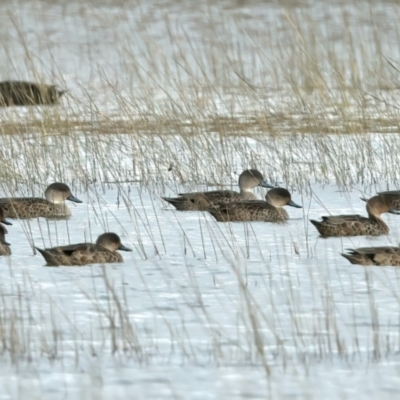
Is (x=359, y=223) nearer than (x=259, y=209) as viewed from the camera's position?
Yes

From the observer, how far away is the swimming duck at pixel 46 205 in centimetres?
723

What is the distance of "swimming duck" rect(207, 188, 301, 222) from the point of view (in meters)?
7.14

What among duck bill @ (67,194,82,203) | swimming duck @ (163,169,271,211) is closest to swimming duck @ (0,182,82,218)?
duck bill @ (67,194,82,203)

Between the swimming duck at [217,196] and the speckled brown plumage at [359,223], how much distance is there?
0.93 meters

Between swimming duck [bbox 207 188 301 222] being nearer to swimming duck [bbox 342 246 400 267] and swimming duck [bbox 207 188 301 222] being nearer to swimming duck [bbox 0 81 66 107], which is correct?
swimming duck [bbox 342 246 400 267]

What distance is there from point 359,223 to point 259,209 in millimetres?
877

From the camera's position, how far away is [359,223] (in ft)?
21.8

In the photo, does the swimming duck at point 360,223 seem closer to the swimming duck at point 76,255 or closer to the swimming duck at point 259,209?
the swimming duck at point 259,209

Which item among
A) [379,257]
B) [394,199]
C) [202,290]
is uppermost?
[394,199]

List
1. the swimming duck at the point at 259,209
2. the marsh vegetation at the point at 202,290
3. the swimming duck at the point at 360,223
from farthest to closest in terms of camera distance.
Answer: the swimming duck at the point at 259,209
the swimming duck at the point at 360,223
the marsh vegetation at the point at 202,290

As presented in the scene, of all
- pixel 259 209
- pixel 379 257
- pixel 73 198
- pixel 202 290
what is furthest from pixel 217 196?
pixel 202 290

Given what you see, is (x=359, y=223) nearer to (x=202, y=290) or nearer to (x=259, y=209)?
(x=259, y=209)

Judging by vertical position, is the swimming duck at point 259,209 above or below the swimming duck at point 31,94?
below

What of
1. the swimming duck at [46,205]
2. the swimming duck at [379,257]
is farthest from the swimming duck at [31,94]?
the swimming duck at [379,257]
